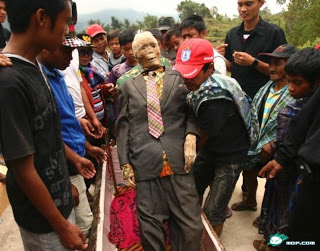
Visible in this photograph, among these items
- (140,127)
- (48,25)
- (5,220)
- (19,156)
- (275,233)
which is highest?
(48,25)

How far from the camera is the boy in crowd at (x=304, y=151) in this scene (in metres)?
1.87

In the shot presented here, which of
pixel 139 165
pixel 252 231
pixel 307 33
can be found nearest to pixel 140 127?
pixel 139 165

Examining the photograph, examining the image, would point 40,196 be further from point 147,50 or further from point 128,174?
point 147,50

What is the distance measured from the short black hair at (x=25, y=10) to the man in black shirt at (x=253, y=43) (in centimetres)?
235

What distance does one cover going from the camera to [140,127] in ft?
7.25

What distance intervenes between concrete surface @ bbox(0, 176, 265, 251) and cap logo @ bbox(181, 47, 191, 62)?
1.96m

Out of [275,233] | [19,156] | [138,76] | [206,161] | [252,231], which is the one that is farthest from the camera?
[252,231]

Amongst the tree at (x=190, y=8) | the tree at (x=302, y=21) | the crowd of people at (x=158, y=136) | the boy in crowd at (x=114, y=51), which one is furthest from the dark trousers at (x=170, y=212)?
the tree at (x=190, y=8)

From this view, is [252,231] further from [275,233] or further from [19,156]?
[19,156]

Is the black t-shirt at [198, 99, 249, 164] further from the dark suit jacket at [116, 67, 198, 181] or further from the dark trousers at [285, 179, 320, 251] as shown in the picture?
the dark trousers at [285, 179, 320, 251]

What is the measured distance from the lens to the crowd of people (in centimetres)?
121

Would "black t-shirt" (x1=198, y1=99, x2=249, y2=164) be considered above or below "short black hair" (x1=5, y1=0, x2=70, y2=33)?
below

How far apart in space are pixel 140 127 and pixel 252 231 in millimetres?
1847

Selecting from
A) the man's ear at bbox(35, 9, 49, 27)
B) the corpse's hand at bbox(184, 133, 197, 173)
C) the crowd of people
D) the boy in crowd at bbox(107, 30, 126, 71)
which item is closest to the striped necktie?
the crowd of people
